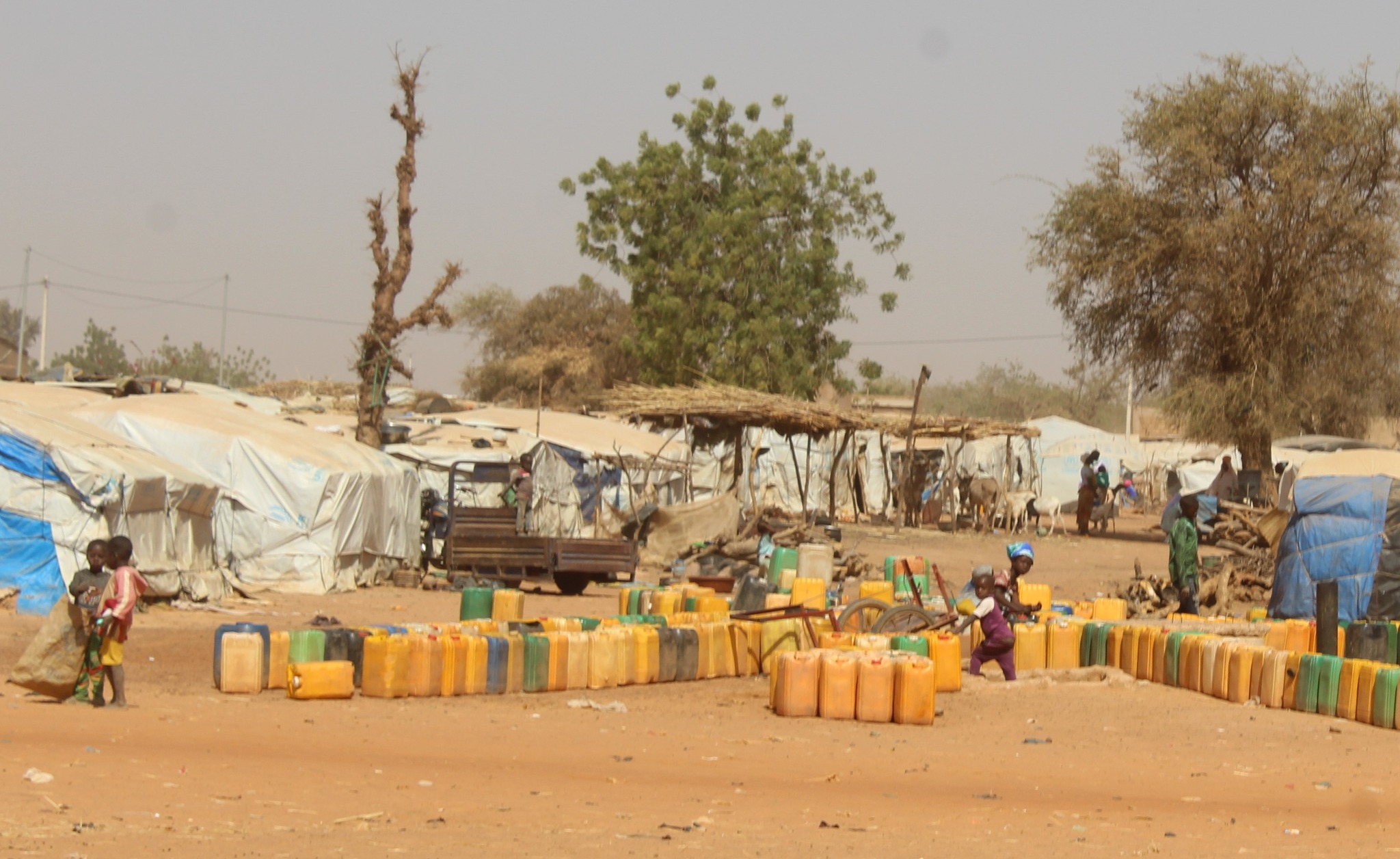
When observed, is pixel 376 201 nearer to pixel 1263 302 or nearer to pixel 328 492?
pixel 328 492

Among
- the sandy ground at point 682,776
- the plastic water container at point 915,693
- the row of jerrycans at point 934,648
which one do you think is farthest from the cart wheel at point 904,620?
the plastic water container at point 915,693

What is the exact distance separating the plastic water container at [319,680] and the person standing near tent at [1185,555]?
8.91 metres

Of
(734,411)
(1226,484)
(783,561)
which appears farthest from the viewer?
(1226,484)

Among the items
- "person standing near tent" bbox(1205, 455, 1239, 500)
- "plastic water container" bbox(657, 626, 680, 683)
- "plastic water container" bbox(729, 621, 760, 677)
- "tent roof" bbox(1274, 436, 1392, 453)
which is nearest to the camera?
"plastic water container" bbox(657, 626, 680, 683)

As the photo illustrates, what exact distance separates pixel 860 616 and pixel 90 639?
610 cm

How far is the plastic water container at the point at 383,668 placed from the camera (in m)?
10.6

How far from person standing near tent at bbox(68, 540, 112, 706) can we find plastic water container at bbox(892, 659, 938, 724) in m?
4.98

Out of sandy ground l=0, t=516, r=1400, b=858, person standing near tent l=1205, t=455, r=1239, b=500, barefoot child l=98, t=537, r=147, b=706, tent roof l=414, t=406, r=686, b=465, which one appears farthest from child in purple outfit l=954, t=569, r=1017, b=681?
person standing near tent l=1205, t=455, r=1239, b=500

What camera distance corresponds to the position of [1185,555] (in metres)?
16.0

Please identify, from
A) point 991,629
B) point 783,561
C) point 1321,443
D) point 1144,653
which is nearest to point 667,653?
point 991,629

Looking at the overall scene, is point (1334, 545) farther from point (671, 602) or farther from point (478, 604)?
point (478, 604)

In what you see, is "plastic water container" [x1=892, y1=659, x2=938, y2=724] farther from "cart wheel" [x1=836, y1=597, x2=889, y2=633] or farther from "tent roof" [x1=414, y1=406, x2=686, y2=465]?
"tent roof" [x1=414, y1=406, x2=686, y2=465]

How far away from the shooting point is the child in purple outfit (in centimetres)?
1158

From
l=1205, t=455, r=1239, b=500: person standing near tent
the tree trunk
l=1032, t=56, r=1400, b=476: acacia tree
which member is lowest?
l=1205, t=455, r=1239, b=500: person standing near tent
